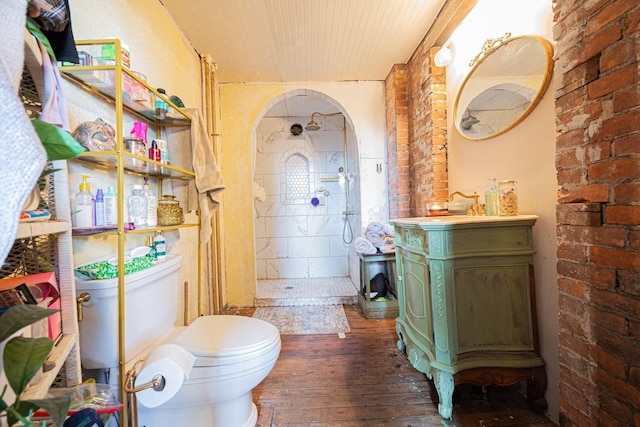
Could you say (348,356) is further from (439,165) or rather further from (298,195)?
(298,195)

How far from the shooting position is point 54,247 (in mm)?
760

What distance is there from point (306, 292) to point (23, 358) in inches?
113

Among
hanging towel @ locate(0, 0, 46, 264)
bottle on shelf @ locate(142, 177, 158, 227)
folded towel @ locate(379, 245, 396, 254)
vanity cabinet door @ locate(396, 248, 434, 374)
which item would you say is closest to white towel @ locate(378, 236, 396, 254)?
folded towel @ locate(379, 245, 396, 254)

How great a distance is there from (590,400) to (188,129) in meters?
2.37

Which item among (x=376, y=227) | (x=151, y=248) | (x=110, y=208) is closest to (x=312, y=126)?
(x=376, y=227)

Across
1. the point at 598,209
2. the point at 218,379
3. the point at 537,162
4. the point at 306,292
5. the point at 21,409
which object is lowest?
the point at 306,292

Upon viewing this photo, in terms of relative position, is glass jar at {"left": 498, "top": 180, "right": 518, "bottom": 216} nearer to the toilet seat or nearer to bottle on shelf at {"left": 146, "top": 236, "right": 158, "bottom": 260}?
the toilet seat

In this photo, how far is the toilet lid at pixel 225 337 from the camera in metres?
1.11

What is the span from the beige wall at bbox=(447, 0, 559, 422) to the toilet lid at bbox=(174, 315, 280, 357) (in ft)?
4.25

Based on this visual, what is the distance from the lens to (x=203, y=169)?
5.84 feet

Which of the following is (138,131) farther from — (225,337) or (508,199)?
(508,199)

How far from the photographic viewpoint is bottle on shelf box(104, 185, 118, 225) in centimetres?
110

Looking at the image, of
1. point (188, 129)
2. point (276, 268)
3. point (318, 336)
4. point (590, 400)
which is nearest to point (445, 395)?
point (590, 400)

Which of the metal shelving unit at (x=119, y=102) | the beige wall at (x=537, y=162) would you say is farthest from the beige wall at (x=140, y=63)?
the beige wall at (x=537, y=162)
